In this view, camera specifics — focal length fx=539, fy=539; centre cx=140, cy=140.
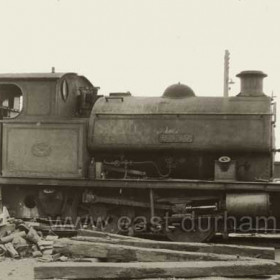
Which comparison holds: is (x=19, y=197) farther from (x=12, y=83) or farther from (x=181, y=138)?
(x=181, y=138)

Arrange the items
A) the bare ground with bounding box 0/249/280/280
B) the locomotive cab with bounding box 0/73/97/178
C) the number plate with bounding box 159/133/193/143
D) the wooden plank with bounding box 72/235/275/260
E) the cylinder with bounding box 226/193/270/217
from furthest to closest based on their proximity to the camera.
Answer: the locomotive cab with bounding box 0/73/97/178, the number plate with bounding box 159/133/193/143, the cylinder with bounding box 226/193/270/217, the wooden plank with bounding box 72/235/275/260, the bare ground with bounding box 0/249/280/280

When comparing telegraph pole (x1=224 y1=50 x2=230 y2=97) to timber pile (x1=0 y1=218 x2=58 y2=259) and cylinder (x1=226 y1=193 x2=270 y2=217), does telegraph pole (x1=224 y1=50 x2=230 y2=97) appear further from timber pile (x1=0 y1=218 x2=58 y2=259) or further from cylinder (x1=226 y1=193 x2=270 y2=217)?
timber pile (x1=0 y1=218 x2=58 y2=259)

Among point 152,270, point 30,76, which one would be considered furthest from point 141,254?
point 30,76

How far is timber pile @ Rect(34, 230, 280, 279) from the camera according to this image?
5816 millimetres

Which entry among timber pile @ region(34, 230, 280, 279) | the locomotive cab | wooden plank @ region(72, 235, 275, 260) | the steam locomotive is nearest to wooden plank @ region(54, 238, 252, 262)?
timber pile @ region(34, 230, 280, 279)

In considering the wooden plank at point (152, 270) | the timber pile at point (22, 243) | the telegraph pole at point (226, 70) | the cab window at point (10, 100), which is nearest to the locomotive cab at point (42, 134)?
the cab window at point (10, 100)

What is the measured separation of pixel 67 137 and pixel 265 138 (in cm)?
342

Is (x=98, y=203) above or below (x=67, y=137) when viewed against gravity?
below

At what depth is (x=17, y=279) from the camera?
630 cm

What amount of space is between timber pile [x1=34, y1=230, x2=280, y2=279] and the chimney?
11.4 ft

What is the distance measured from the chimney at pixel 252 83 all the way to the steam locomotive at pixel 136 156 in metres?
0.02

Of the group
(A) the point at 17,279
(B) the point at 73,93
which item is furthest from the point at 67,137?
(A) the point at 17,279

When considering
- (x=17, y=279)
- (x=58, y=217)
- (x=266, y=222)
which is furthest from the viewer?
(x=58, y=217)

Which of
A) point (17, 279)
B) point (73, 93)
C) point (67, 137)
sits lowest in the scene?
point (17, 279)
